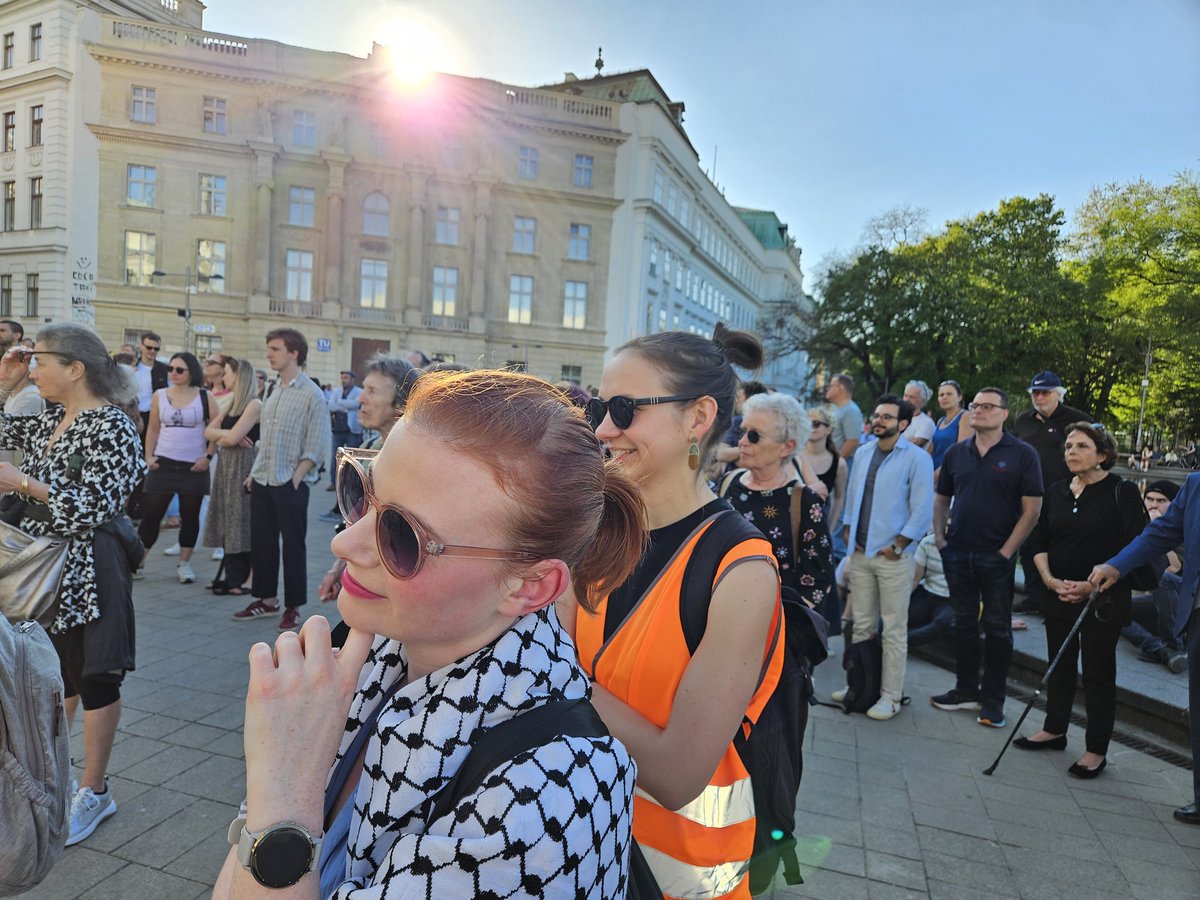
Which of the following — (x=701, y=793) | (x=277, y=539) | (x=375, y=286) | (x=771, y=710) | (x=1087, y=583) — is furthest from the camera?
(x=375, y=286)

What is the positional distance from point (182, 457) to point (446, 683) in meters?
7.04

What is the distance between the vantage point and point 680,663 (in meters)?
1.57

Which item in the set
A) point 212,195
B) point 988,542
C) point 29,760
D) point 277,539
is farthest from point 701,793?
point 212,195

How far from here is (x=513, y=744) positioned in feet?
2.96

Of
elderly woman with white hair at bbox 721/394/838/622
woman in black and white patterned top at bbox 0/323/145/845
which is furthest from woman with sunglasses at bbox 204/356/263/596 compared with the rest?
elderly woman with white hair at bbox 721/394/838/622

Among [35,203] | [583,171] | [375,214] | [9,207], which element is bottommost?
[9,207]

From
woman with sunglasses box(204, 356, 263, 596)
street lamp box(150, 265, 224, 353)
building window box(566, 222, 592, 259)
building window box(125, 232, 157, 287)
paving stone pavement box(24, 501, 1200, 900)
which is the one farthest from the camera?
building window box(566, 222, 592, 259)

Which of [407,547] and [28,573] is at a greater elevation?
[407,547]

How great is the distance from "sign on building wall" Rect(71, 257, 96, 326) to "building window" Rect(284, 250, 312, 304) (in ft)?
27.5

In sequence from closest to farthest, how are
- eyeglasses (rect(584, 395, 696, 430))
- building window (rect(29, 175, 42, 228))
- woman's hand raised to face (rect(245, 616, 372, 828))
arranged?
1. woman's hand raised to face (rect(245, 616, 372, 828))
2. eyeglasses (rect(584, 395, 696, 430))
3. building window (rect(29, 175, 42, 228))

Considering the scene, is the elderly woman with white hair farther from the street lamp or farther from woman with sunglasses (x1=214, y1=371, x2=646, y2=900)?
the street lamp

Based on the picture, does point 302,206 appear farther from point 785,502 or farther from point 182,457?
point 785,502

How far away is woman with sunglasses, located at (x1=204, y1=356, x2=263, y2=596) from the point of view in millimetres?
6527

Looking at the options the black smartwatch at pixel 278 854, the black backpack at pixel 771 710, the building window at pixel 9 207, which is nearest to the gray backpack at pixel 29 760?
the black smartwatch at pixel 278 854
